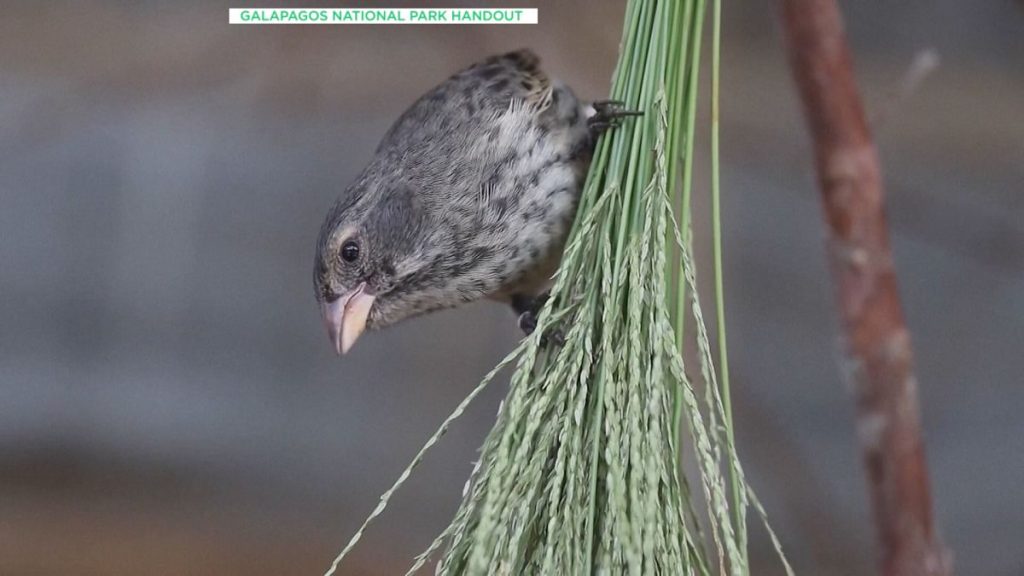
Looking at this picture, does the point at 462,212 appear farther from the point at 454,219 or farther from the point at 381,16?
the point at 381,16

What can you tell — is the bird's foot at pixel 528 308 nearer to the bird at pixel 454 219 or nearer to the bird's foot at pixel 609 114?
the bird at pixel 454 219

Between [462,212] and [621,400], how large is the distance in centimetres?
26

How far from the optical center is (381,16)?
0.91 meters

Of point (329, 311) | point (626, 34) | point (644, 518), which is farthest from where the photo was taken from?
point (329, 311)

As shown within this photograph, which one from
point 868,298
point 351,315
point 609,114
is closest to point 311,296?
point 351,315

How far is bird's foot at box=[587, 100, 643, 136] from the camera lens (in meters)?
0.62

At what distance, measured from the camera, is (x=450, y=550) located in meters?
0.56

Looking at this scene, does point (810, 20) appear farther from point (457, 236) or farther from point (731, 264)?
point (457, 236)

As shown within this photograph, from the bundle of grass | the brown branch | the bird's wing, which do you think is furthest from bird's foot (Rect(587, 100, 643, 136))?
the brown branch

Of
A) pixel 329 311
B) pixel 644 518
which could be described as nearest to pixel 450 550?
pixel 644 518

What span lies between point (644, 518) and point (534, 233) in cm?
29

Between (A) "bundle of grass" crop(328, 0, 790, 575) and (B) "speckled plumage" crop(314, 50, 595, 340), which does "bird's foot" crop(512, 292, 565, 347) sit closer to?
(B) "speckled plumage" crop(314, 50, 595, 340)

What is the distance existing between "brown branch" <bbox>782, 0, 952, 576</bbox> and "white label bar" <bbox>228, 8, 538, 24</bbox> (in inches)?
11.6

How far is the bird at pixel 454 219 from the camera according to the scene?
2.37 ft
